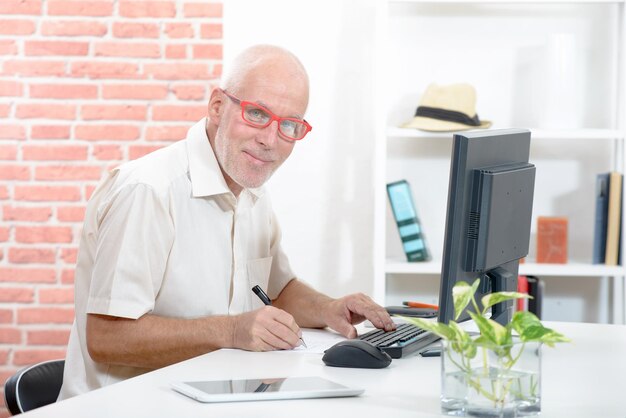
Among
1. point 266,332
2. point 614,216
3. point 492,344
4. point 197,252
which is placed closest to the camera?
point 492,344

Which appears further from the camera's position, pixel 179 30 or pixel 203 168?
pixel 179 30

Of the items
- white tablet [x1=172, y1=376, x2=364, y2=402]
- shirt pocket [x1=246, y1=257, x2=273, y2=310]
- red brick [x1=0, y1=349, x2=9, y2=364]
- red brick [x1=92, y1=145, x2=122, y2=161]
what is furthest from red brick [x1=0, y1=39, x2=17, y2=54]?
white tablet [x1=172, y1=376, x2=364, y2=402]

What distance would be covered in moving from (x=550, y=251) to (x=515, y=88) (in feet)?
1.98

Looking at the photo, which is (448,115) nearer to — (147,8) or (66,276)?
(147,8)

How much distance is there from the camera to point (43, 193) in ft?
11.8

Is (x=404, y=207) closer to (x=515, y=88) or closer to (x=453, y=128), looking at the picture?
(x=453, y=128)

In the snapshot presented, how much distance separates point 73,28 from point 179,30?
416 mm

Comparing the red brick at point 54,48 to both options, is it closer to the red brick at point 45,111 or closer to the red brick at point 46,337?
the red brick at point 45,111

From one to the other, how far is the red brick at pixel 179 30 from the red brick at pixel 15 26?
53 centimetres

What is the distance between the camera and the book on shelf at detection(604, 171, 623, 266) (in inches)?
120

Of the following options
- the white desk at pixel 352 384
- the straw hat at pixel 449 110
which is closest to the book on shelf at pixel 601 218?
the straw hat at pixel 449 110

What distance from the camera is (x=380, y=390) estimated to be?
143cm

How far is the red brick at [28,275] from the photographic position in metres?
3.59

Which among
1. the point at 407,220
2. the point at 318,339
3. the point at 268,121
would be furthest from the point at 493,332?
the point at 407,220
